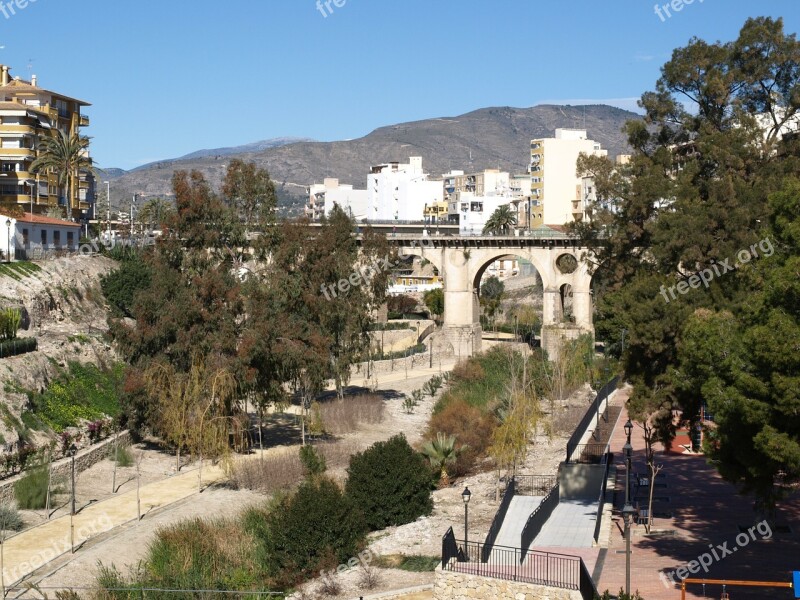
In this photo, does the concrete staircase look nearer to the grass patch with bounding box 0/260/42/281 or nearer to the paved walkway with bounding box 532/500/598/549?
the paved walkway with bounding box 532/500/598/549

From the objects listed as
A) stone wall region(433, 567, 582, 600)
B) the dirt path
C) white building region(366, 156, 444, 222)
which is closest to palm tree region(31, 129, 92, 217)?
the dirt path

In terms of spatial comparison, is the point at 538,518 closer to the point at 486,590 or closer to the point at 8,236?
the point at 486,590

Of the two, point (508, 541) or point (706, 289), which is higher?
point (706, 289)

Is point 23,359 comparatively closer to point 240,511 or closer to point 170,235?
point 170,235

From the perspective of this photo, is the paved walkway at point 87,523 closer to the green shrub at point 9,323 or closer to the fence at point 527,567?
the fence at point 527,567

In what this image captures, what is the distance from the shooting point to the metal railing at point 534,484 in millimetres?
30578

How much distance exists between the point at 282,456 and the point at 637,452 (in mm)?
11459

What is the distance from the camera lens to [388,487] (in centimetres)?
2755

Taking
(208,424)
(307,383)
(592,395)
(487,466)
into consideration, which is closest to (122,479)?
(208,424)

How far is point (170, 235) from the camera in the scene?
1455 inches

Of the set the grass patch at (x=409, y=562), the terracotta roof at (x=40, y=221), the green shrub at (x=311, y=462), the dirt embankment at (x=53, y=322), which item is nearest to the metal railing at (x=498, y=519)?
the grass patch at (x=409, y=562)

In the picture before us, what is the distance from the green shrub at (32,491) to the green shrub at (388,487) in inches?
320

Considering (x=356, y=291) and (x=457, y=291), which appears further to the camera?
(x=457, y=291)

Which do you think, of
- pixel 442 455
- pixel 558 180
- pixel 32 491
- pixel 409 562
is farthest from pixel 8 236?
pixel 558 180
